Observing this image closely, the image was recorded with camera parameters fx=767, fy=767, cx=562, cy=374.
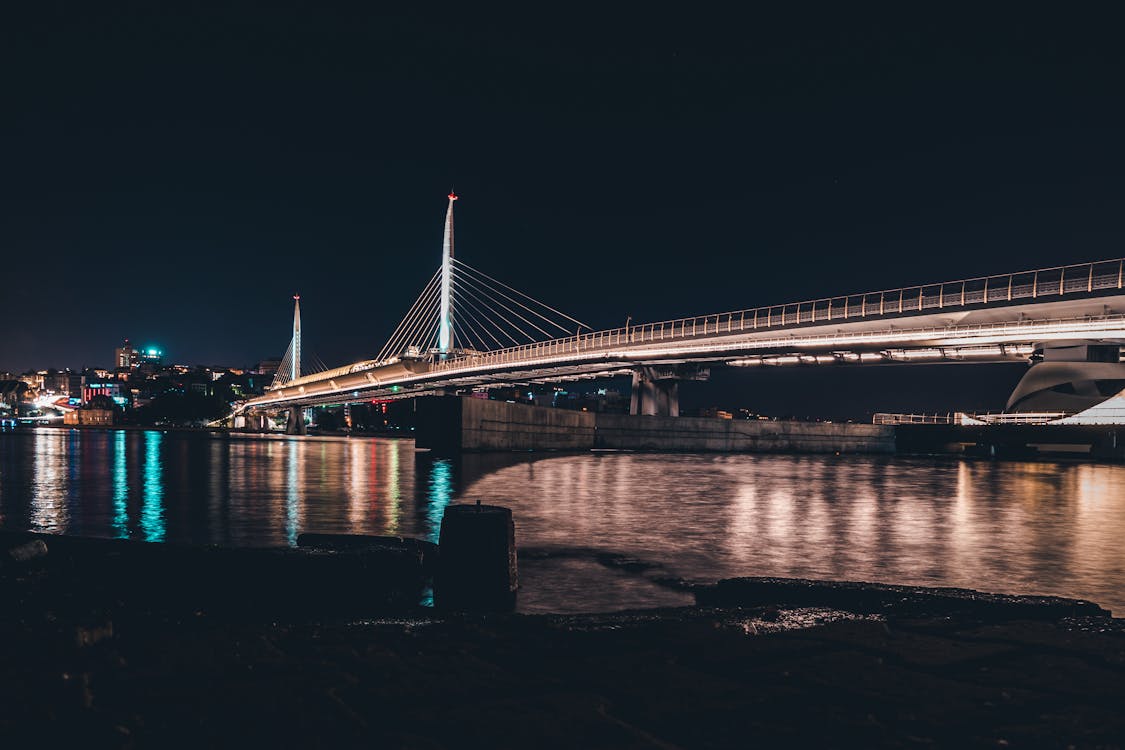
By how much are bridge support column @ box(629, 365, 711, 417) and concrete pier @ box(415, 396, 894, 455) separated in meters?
8.42

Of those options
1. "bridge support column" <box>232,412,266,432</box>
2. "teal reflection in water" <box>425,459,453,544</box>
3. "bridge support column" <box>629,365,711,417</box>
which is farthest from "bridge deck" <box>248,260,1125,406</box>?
"bridge support column" <box>232,412,266,432</box>

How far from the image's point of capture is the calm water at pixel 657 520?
31.0 ft

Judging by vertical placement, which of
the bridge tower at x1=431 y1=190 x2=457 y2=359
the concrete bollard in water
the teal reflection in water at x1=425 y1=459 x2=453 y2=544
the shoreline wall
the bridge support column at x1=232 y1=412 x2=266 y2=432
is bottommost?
the bridge support column at x1=232 y1=412 x2=266 y2=432

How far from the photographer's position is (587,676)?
4262mm

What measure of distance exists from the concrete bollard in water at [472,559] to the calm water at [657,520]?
18.9 inches

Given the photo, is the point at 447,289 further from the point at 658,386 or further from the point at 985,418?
the point at 985,418

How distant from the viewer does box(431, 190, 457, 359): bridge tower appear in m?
87.3

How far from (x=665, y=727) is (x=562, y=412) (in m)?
45.9

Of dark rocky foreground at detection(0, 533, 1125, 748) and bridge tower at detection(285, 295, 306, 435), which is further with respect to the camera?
bridge tower at detection(285, 295, 306, 435)

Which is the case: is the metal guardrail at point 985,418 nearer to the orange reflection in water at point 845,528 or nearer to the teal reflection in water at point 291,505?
the orange reflection in water at point 845,528

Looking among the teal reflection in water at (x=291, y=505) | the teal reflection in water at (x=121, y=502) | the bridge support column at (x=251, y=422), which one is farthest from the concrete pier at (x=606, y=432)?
the bridge support column at (x=251, y=422)

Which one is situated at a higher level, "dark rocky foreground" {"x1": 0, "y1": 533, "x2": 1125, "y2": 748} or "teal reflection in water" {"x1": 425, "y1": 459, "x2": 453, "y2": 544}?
"dark rocky foreground" {"x1": 0, "y1": 533, "x2": 1125, "y2": 748}

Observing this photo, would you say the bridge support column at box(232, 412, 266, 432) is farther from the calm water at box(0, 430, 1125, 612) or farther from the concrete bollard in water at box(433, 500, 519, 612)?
the concrete bollard in water at box(433, 500, 519, 612)

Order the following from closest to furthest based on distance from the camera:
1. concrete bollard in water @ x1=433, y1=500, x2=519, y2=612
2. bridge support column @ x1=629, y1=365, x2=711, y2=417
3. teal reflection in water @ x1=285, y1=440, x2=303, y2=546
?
concrete bollard in water @ x1=433, y1=500, x2=519, y2=612, teal reflection in water @ x1=285, y1=440, x2=303, y2=546, bridge support column @ x1=629, y1=365, x2=711, y2=417
